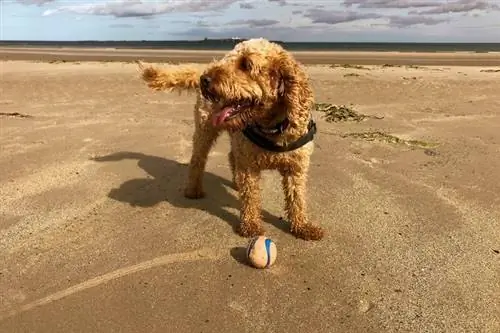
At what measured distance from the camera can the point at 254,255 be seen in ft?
12.9

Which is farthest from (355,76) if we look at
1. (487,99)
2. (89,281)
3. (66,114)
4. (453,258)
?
(89,281)

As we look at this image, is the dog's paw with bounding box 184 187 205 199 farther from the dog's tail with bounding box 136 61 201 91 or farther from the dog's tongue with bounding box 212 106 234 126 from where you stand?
the dog's tongue with bounding box 212 106 234 126

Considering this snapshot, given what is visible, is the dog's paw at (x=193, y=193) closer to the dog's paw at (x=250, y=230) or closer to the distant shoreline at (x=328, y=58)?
the dog's paw at (x=250, y=230)

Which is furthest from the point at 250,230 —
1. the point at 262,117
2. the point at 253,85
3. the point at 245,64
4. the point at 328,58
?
the point at 328,58

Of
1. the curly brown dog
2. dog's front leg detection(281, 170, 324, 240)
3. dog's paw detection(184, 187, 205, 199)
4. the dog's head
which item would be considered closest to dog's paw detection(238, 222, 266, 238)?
the curly brown dog

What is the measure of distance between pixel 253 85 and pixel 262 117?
0.35 m

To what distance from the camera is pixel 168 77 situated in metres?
5.39

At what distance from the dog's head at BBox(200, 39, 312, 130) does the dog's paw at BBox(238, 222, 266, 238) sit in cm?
104

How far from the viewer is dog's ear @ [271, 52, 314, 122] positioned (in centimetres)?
389

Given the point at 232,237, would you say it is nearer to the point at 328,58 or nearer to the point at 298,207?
the point at 298,207

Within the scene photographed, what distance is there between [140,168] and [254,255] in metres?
3.00

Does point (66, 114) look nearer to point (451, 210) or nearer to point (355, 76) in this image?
point (451, 210)

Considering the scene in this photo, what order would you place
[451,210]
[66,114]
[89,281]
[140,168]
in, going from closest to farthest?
[89,281] < [451,210] < [140,168] < [66,114]

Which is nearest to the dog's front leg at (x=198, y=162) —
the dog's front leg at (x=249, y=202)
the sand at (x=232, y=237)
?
A: the sand at (x=232, y=237)
